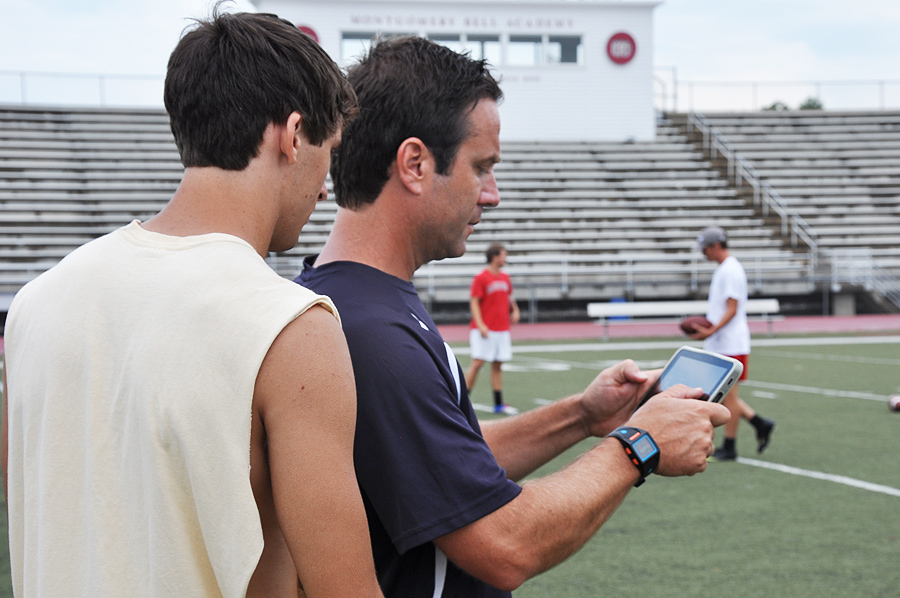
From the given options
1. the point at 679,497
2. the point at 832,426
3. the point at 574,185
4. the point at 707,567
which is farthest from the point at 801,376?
the point at 574,185

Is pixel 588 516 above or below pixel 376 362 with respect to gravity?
below

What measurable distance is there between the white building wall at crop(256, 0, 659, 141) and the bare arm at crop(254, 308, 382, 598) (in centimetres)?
2739

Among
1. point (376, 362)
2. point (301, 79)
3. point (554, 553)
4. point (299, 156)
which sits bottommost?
point (554, 553)

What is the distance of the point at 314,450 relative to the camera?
111 cm

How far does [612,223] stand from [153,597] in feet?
77.9

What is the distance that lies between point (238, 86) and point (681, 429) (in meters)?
1.12

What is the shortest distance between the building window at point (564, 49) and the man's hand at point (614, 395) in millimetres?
28633

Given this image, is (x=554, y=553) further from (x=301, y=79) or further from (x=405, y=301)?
(x=301, y=79)

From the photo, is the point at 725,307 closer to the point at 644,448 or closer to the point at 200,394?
the point at 644,448

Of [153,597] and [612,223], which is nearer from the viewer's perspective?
[153,597]

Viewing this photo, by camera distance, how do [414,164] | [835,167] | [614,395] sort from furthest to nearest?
[835,167], [614,395], [414,164]

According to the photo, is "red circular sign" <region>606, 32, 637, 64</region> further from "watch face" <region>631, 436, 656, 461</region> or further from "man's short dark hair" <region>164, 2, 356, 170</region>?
"man's short dark hair" <region>164, 2, 356, 170</region>

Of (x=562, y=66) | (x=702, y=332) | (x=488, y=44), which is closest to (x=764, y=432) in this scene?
(x=702, y=332)

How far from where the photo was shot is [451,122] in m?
1.75
